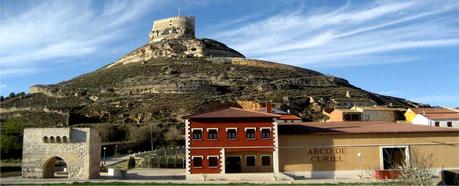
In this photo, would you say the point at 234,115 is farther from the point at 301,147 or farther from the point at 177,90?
the point at 177,90

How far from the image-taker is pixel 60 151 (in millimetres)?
47031

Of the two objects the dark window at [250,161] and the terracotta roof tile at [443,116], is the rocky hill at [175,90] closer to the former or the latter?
the terracotta roof tile at [443,116]

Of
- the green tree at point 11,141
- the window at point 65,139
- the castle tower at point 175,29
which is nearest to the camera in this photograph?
the window at point 65,139

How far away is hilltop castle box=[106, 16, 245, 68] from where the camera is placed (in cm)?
14725

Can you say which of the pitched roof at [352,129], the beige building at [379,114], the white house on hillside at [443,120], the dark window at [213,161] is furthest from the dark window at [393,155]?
the beige building at [379,114]

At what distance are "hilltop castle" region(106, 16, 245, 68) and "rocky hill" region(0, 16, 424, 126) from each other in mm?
294

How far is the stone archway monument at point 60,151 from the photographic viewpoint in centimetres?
4653

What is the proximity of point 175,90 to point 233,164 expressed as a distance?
66.6 metres

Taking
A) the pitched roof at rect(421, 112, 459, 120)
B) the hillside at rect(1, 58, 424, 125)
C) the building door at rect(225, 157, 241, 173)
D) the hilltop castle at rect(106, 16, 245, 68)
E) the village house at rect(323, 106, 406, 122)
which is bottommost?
the building door at rect(225, 157, 241, 173)

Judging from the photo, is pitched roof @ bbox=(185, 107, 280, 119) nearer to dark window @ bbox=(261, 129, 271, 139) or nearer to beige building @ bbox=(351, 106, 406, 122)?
dark window @ bbox=(261, 129, 271, 139)

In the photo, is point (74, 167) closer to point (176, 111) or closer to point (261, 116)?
point (261, 116)

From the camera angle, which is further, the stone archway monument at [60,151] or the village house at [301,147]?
the village house at [301,147]

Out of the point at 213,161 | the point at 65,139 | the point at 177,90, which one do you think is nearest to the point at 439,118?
the point at 213,161

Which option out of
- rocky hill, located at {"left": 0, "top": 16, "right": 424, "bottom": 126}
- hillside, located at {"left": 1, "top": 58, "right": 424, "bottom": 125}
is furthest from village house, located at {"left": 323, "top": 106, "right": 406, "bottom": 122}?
hillside, located at {"left": 1, "top": 58, "right": 424, "bottom": 125}
